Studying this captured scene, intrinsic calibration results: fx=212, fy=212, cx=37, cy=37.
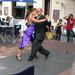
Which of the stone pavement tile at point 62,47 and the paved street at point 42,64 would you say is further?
the stone pavement tile at point 62,47

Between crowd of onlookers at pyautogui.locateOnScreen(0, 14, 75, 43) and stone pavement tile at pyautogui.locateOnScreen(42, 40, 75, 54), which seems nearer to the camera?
stone pavement tile at pyautogui.locateOnScreen(42, 40, 75, 54)

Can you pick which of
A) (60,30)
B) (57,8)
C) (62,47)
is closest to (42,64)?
(62,47)

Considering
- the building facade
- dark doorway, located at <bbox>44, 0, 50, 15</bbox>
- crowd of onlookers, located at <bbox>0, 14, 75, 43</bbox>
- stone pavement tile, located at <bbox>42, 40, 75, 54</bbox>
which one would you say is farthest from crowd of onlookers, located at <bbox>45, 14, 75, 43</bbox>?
dark doorway, located at <bbox>44, 0, 50, 15</bbox>

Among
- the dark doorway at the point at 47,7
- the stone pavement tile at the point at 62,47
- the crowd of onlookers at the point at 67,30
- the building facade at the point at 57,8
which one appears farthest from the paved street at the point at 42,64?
the dark doorway at the point at 47,7

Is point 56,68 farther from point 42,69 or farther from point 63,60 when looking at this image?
point 63,60

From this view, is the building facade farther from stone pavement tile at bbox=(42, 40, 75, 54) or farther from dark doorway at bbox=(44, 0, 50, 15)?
stone pavement tile at bbox=(42, 40, 75, 54)

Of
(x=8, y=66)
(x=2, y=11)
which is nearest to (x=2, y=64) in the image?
(x=8, y=66)

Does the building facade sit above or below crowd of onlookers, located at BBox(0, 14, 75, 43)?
above

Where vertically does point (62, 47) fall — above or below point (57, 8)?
below

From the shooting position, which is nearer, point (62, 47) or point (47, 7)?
point (62, 47)

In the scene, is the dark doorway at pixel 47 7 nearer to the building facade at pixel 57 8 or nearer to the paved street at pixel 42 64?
the building facade at pixel 57 8

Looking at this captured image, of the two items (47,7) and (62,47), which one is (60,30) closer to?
(62,47)

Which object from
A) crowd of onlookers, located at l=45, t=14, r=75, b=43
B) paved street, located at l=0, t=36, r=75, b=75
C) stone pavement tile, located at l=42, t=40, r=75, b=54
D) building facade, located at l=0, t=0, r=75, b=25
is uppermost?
building facade, located at l=0, t=0, r=75, b=25

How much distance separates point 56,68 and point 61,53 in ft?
7.82
